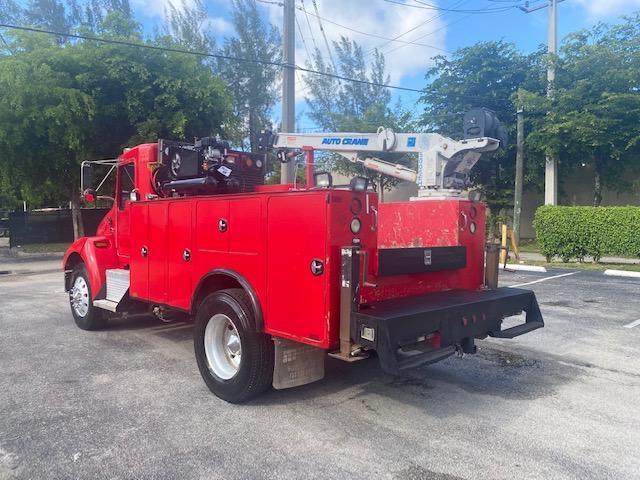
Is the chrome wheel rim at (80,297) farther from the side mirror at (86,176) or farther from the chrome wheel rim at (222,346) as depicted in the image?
the chrome wheel rim at (222,346)

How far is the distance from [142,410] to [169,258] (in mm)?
1708

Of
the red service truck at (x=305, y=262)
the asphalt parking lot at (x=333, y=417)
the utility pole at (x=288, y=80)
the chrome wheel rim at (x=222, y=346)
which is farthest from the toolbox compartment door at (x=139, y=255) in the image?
the utility pole at (x=288, y=80)

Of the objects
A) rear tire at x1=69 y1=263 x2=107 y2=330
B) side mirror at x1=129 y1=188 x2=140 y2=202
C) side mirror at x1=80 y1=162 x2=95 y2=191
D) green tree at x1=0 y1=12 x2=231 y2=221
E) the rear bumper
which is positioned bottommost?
rear tire at x1=69 y1=263 x2=107 y2=330

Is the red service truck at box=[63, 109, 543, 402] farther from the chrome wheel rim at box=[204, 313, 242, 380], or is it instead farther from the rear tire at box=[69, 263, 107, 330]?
the rear tire at box=[69, 263, 107, 330]

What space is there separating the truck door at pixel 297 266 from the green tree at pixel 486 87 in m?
20.7

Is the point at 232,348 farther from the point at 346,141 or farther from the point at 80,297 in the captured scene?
the point at 80,297

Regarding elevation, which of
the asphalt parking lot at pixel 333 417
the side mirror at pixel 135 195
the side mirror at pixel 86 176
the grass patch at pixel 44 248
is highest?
the side mirror at pixel 86 176

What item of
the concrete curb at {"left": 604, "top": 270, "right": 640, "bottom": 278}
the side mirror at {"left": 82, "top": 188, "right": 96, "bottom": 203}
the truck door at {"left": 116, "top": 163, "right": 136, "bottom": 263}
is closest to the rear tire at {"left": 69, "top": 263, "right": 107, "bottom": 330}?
the truck door at {"left": 116, "top": 163, "right": 136, "bottom": 263}

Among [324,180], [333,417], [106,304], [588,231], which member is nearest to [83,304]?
[106,304]

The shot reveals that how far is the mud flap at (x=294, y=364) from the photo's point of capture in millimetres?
4430

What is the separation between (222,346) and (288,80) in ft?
39.6

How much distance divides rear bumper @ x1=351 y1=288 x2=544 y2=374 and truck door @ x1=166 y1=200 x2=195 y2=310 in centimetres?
215

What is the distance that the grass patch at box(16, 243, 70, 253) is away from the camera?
23.0 metres

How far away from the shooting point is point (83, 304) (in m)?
7.60
